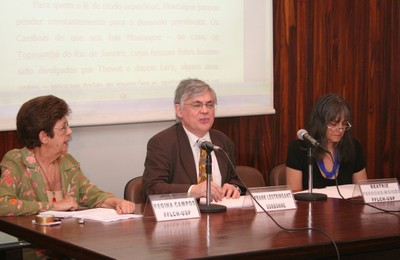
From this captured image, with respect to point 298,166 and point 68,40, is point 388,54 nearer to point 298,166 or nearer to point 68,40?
point 298,166

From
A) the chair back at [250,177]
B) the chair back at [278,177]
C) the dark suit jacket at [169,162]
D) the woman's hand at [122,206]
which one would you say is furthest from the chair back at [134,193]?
the chair back at [278,177]

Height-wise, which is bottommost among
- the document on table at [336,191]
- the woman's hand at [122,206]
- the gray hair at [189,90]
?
the document on table at [336,191]

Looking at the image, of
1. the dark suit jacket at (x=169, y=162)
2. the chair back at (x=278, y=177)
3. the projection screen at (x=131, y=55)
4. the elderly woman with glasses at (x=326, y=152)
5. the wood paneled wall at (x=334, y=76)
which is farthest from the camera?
the wood paneled wall at (x=334, y=76)

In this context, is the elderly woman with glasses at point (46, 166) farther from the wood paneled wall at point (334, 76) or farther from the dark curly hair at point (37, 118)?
the wood paneled wall at point (334, 76)

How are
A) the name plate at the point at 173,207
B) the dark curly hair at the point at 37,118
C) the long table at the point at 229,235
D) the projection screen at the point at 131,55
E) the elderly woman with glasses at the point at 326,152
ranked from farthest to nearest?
the elderly woman with glasses at the point at 326,152 < the projection screen at the point at 131,55 < the dark curly hair at the point at 37,118 < the name plate at the point at 173,207 < the long table at the point at 229,235

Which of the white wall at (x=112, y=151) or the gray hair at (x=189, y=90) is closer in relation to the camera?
the gray hair at (x=189, y=90)

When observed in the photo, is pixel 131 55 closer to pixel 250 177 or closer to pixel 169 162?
pixel 169 162

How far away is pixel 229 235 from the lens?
305 centimetres

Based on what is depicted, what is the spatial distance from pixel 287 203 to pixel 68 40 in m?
1.72

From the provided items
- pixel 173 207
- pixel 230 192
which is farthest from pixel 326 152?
pixel 173 207

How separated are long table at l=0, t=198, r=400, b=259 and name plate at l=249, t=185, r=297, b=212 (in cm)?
5

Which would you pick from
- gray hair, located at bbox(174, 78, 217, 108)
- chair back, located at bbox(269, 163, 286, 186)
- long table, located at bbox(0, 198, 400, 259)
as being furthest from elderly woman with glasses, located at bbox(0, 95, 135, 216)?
chair back, located at bbox(269, 163, 286, 186)

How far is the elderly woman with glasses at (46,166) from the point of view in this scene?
3812 millimetres

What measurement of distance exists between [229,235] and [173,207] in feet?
1.40
